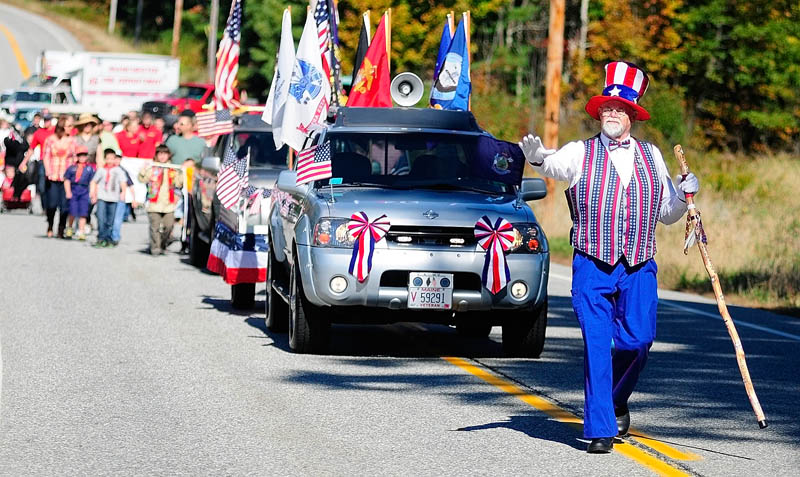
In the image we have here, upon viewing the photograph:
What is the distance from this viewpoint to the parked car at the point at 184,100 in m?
49.1

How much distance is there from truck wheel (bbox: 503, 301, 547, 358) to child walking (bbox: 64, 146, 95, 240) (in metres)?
13.2

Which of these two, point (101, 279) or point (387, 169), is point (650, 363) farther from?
point (101, 279)

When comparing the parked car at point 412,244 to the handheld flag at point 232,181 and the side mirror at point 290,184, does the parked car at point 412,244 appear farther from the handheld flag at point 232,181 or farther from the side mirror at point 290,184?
the handheld flag at point 232,181

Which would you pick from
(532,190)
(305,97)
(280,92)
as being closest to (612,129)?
(532,190)

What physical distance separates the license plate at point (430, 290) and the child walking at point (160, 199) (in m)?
10.7

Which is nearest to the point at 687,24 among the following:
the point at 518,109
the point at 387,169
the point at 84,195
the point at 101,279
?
the point at 518,109

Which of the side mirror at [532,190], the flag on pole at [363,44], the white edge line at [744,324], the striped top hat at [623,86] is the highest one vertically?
the flag on pole at [363,44]

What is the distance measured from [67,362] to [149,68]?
4621 centimetres

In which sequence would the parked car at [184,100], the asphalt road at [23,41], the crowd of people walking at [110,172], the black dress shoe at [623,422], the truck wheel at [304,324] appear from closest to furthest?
1. the black dress shoe at [623,422]
2. the truck wheel at [304,324]
3. the crowd of people walking at [110,172]
4. the parked car at [184,100]
5. the asphalt road at [23,41]

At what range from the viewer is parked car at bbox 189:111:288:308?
49.0 feet

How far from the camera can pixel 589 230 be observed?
25.8 feet

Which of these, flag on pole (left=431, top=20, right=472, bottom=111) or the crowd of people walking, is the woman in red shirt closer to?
the crowd of people walking

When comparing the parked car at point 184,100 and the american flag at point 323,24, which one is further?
the parked car at point 184,100

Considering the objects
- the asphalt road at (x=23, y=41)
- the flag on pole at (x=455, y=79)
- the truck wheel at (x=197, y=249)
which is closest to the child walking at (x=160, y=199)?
the truck wheel at (x=197, y=249)
